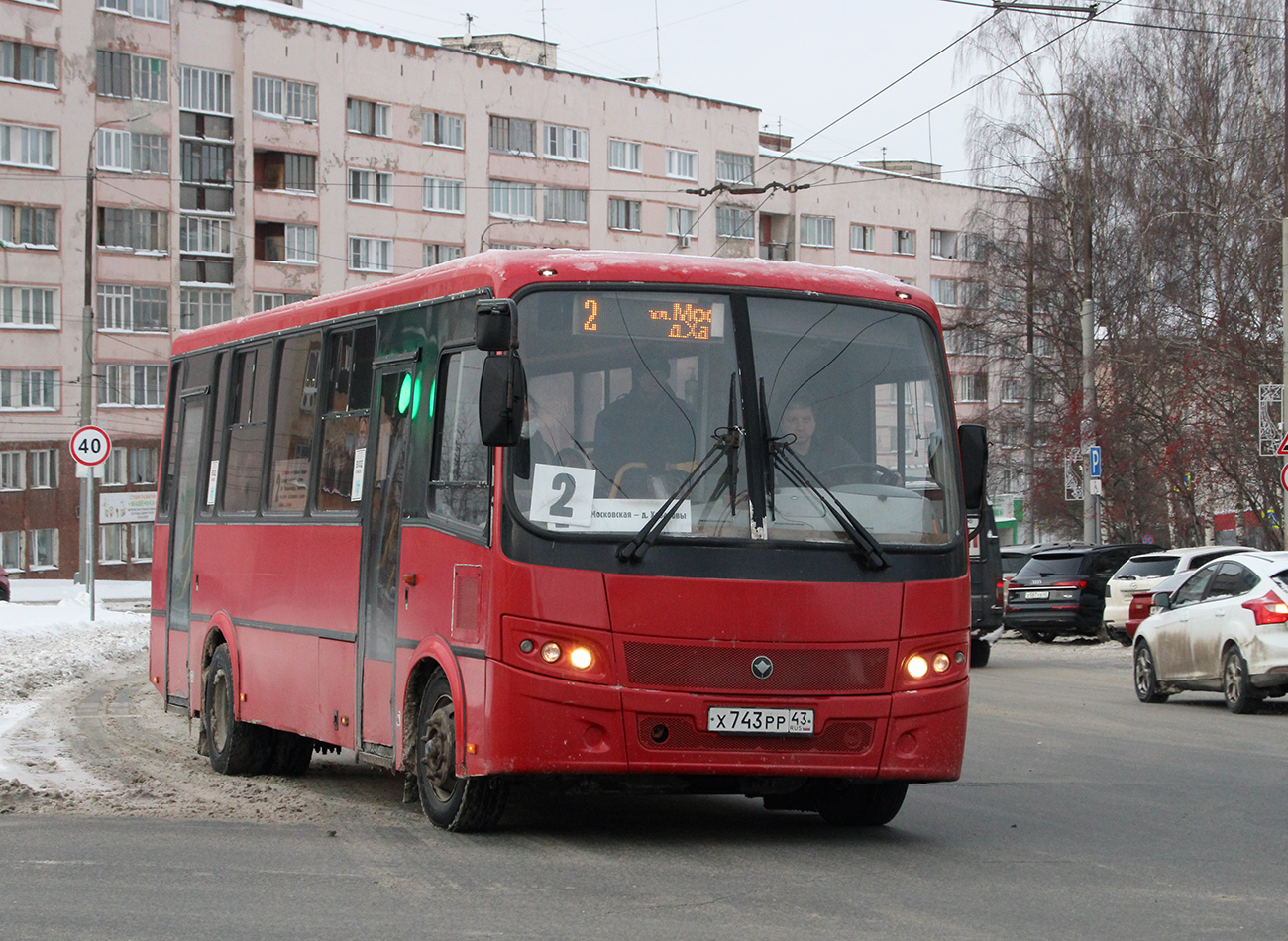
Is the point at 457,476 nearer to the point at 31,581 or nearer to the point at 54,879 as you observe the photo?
the point at 54,879

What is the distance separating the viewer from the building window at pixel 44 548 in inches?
2530

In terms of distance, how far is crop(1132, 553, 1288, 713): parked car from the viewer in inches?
692

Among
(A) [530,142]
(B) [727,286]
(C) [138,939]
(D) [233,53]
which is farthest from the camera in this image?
(A) [530,142]

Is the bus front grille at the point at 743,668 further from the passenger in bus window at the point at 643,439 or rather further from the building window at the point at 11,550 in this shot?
→ the building window at the point at 11,550

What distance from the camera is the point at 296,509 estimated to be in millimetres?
11758

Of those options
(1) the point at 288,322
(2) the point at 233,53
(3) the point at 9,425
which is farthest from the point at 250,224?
(1) the point at 288,322

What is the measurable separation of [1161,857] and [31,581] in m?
58.8

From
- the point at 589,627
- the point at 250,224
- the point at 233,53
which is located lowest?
the point at 589,627

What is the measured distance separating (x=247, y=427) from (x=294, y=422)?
3.54ft

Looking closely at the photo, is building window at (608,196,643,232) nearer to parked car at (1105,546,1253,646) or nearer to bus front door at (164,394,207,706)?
parked car at (1105,546,1253,646)

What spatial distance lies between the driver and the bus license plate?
45.3 inches

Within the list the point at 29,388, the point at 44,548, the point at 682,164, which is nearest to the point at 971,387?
the point at 682,164

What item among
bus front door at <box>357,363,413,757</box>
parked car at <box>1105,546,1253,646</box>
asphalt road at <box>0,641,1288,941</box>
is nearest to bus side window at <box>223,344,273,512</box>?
bus front door at <box>357,363,413,757</box>

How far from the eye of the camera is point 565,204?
76.4 metres
